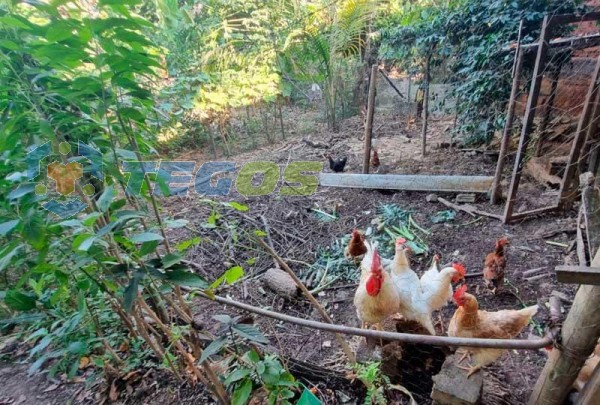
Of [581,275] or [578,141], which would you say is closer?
[581,275]

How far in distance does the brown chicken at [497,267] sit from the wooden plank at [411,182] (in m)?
1.46

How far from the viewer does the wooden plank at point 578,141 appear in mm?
2320

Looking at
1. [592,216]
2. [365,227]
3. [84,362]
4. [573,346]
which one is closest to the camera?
[573,346]

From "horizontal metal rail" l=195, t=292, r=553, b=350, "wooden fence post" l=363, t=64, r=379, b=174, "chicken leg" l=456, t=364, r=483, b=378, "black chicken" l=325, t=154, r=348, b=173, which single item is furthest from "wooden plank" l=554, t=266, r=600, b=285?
"black chicken" l=325, t=154, r=348, b=173

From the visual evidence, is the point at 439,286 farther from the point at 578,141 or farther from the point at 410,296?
the point at 578,141

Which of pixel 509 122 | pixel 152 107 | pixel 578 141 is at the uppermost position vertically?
pixel 152 107

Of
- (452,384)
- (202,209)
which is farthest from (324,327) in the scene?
(202,209)

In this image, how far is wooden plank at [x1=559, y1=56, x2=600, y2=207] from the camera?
2320 millimetres

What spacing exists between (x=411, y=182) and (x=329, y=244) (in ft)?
4.67

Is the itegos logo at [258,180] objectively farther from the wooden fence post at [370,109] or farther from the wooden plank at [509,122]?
the wooden plank at [509,122]

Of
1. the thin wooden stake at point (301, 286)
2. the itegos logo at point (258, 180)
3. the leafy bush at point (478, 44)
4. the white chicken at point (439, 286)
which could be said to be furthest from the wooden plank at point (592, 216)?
the itegos logo at point (258, 180)

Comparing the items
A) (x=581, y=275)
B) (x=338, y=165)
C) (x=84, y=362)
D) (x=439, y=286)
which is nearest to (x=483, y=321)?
(x=439, y=286)

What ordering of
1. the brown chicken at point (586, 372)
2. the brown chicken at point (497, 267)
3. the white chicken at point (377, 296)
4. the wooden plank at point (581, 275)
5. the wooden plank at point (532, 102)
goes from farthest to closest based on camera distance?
the wooden plank at point (532, 102), the brown chicken at point (497, 267), the white chicken at point (377, 296), the brown chicken at point (586, 372), the wooden plank at point (581, 275)

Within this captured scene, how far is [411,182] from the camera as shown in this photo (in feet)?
12.3
